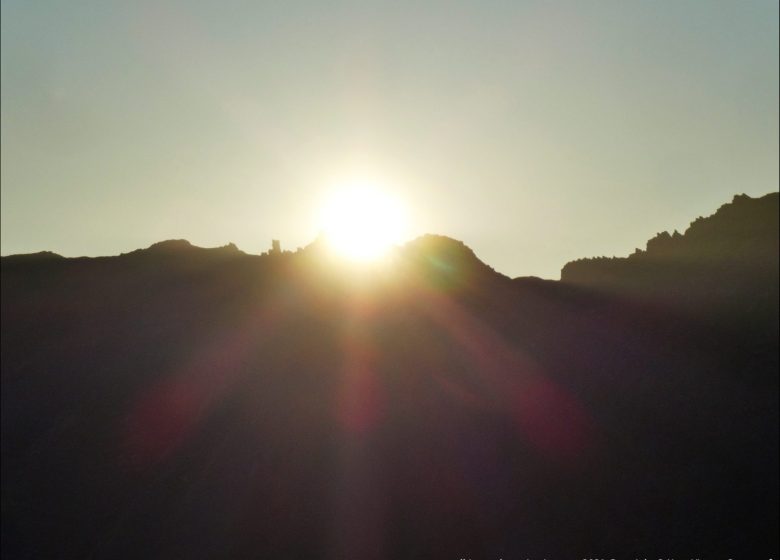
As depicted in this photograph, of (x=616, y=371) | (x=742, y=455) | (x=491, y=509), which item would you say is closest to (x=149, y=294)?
(x=491, y=509)

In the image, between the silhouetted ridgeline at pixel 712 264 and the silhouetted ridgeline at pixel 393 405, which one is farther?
the silhouetted ridgeline at pixel 712 264

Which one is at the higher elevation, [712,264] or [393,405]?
[712,264]

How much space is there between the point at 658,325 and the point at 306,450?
97.2 ft

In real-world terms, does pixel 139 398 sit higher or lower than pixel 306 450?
higher

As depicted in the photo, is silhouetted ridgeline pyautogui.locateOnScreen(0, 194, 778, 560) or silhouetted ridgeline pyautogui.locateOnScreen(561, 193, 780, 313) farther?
silhouetted ridgeline pyautogui.locateOnScreen(561, 193, 780, 313)

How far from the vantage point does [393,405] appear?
138 feet

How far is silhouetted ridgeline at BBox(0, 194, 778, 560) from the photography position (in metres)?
34.3

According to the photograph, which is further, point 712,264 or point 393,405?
point 712,264

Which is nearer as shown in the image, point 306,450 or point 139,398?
point 306,450

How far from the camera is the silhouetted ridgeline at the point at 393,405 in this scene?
3428cm

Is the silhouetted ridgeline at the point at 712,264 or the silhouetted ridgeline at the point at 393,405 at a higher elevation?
the silhouetted ridgeline at the point at 712,264

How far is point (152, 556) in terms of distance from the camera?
108ft

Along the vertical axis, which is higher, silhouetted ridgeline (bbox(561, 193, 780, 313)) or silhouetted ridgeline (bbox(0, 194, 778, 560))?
silhouetted ridgeline (bbox(561, 193, 780, 313))

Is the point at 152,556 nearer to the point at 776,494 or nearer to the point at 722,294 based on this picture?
the point at 776,494
